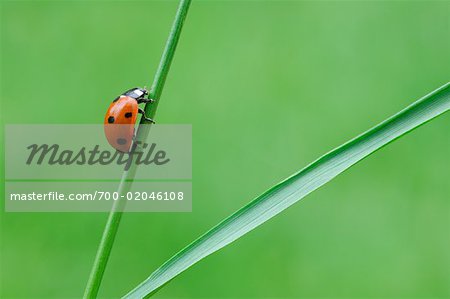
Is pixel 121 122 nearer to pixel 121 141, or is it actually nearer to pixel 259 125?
pixel 121 141

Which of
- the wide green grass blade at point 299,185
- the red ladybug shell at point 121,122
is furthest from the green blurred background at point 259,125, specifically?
the wide green grass blade at point 299,185

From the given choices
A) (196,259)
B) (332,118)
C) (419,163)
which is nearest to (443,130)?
(419,163)

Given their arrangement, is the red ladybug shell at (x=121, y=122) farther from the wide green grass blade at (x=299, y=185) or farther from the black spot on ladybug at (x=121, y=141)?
the wide green grass blade at (x=299, y=185)

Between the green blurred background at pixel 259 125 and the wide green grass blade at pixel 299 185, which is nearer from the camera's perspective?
the wide green grass blade at pixel 299 185

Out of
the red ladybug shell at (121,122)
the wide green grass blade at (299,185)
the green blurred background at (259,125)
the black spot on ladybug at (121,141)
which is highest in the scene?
the green blurred background at (259,125)

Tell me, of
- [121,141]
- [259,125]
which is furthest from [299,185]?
[259,125]

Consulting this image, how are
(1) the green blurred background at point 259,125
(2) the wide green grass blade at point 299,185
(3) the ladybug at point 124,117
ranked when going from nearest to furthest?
(2) the wide green grass blade at point 299,185 → (3) the ladybug at point 124,117 → (1) the green blurred background at point 259,125
